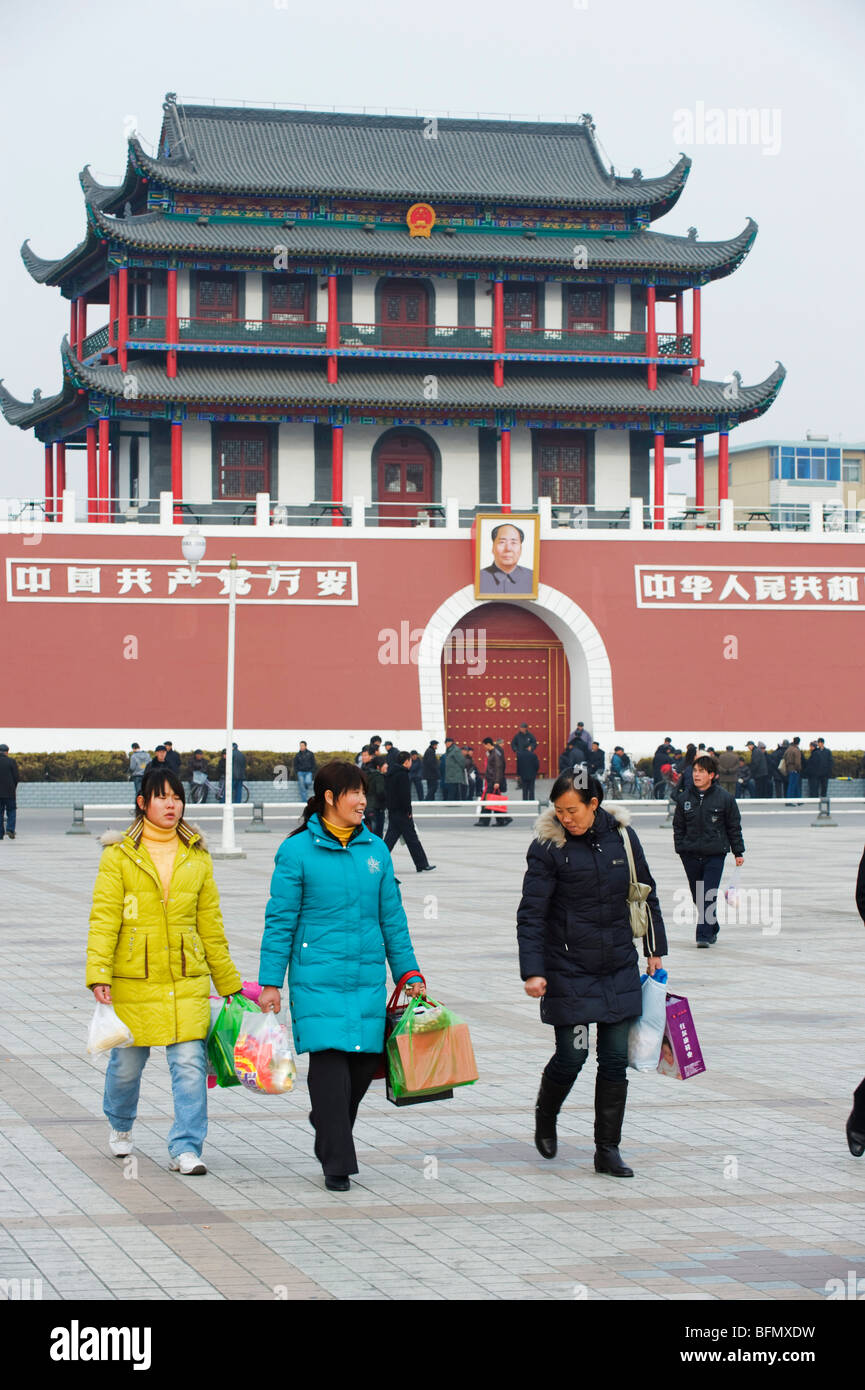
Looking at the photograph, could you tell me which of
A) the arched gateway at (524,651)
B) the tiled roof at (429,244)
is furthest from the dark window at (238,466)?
the arched gateway at (524,651)

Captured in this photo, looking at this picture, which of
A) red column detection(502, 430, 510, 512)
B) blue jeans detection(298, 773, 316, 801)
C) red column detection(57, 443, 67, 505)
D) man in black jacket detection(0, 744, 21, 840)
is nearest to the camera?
man in black jacket detection(0, 744, 21, 840)

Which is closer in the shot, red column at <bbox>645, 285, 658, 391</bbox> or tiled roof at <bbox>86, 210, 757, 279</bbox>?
tiled roof at <bbox>86, 210, 757, 279</bbox>

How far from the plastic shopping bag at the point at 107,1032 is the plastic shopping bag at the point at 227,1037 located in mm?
294

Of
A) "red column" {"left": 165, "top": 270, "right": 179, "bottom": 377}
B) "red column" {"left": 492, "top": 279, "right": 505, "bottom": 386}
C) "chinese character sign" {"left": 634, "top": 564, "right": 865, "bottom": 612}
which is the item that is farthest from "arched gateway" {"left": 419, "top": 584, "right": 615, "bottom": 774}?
"red column" {"left": 165, "top": 270, "right": 179, "bottom": 377}

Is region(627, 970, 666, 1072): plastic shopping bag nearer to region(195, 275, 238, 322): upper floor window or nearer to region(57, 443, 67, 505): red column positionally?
region(195, 275, 238, 322): upper floor window

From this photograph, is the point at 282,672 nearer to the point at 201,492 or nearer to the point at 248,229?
the point at 201,492

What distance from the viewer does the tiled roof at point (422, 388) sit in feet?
112

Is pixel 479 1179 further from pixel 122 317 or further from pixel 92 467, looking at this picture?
pixel 92 467

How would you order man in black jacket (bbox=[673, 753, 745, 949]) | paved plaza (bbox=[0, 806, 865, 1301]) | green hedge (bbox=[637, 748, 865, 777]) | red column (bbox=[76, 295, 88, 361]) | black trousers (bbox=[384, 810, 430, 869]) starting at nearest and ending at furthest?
paved plaza (bbox=[0, 806, 865, 1301]), man in black jacket (bbox=[673, 753, 745, 949]), black trousers (bbox=[384, 810, 430, 869]), green hedge (bbox=[637, 748, 865, 777]), red column (bbox=[76, 295, 88, 361])

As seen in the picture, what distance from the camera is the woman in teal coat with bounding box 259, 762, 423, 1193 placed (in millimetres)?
5910

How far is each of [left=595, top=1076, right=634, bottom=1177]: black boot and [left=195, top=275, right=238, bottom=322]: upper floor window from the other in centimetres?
3142

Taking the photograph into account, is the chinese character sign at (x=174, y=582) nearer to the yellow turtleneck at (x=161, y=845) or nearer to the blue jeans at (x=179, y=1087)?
the yellow turtleneck at (x=161, y=845)

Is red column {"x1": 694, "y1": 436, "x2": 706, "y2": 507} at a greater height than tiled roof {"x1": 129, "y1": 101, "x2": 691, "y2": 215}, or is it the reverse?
tiled roof {"x1": 129, "y1": 101, "x2": 691, "y2": 215}
